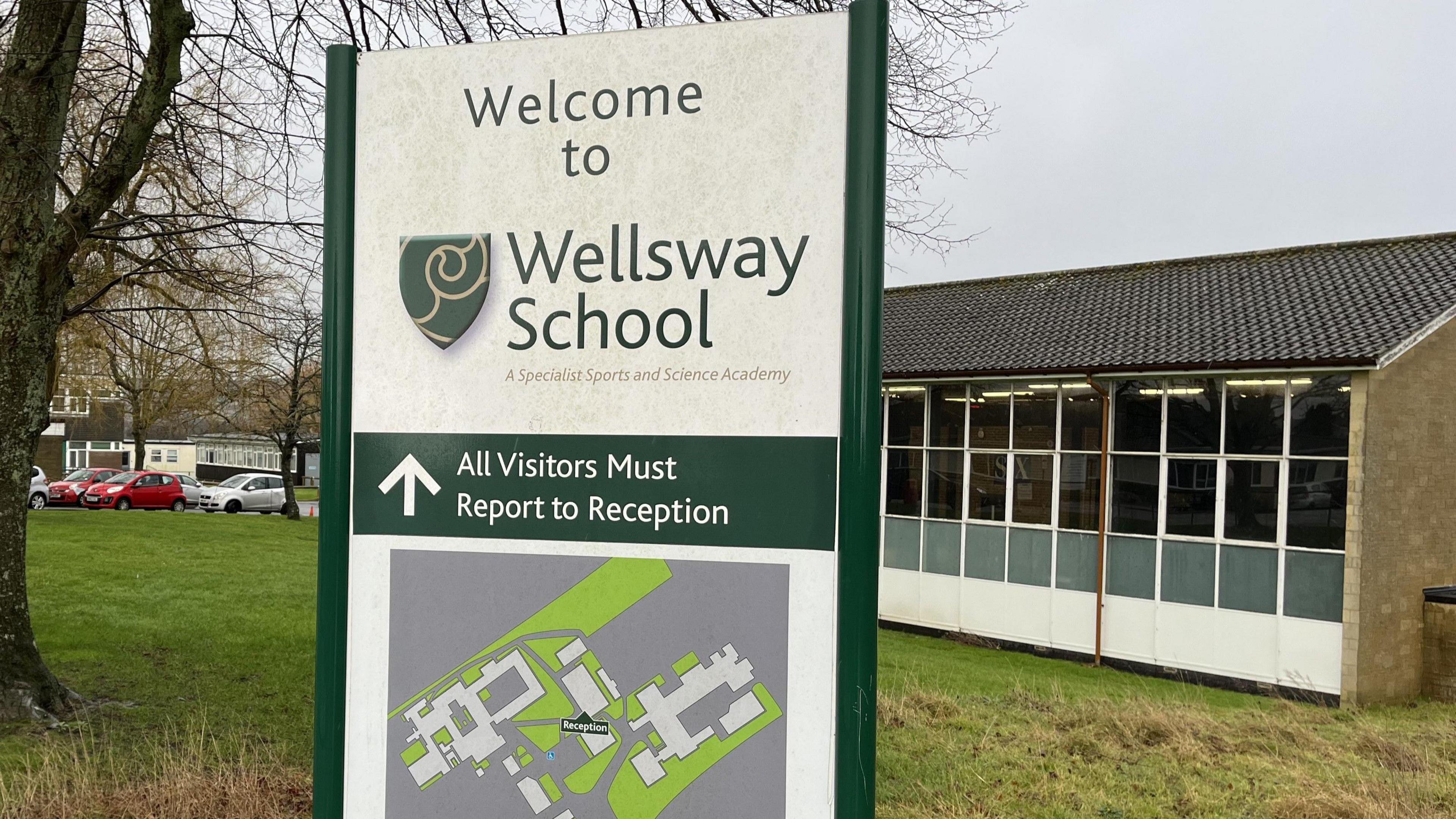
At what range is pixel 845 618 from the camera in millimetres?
2232

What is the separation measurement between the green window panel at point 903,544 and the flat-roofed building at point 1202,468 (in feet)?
0.11

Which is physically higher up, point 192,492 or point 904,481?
point 904,481

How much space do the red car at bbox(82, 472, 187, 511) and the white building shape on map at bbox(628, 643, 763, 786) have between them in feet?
120

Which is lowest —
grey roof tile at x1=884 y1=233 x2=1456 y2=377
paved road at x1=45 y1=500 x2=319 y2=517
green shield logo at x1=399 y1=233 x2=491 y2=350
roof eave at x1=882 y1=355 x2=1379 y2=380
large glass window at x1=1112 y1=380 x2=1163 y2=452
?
paved road at x1=45 y1=500 x2=319 y2=517

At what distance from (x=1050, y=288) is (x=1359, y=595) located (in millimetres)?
9680

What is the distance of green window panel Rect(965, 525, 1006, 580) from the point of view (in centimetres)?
1886

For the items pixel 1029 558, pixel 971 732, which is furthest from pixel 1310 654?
pixel 971 732

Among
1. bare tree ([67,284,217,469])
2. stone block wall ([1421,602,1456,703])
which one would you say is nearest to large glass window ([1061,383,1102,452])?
stone block wall ([1421,602,1456,703])

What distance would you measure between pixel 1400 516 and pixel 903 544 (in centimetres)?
823

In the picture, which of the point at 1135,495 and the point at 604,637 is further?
the point at 1135,495

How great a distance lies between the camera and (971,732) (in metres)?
7.27

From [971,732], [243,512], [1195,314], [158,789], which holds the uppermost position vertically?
[1195,314]

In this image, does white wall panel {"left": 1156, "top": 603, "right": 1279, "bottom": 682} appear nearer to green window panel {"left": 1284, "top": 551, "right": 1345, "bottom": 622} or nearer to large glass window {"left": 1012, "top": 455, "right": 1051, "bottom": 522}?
green window panel {"left": 1284, "top": 551, "right": 1345, "bottom": 622}

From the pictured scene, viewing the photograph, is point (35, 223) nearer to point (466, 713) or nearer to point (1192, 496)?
point (466, 713)
